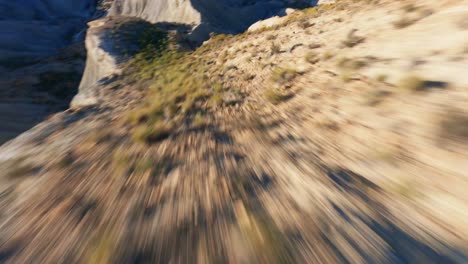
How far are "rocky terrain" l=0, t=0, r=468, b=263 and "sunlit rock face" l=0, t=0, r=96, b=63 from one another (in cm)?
5038

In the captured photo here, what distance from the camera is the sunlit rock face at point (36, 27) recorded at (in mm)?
43938

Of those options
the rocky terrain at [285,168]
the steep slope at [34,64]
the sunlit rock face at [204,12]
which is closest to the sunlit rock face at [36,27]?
the steep slope at [34,64]

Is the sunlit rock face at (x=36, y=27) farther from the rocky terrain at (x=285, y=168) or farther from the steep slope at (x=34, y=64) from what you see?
the rocky terrain at (x=285, y=168)

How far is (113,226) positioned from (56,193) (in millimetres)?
1952

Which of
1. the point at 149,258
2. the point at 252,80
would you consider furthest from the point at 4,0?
the point at 149,258

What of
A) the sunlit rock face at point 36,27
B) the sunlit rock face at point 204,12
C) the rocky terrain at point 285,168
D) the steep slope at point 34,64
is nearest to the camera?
the rocky terrain at point 285,168

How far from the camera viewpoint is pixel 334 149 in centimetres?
423

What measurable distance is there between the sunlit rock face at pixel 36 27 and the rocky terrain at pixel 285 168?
50375 millimetres

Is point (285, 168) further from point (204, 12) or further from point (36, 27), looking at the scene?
point (36, 27)

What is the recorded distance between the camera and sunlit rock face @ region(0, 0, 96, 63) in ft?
144

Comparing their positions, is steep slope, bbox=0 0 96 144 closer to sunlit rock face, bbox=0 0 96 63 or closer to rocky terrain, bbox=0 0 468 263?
sunlit rock face, bbox=0 0 96 63

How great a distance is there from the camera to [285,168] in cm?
405

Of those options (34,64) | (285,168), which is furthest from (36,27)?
(285,168)

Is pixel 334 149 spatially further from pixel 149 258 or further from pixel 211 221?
pixel 149 258
